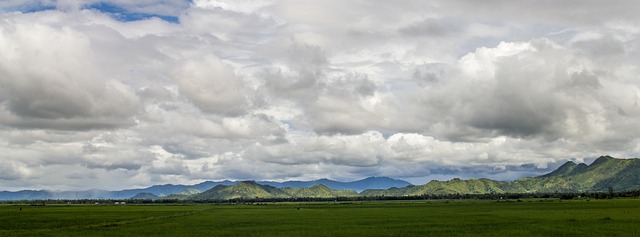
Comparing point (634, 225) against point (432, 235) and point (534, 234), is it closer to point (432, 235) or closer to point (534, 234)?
point (534, 234)

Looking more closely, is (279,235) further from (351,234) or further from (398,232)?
(398,232)

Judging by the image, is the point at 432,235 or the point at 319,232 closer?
the point at 432,235

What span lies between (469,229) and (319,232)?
53.5 ft

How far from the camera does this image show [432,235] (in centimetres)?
5462

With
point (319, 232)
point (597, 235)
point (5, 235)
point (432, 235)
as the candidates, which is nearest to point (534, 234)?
point (597, 235)

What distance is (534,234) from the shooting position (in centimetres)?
5466

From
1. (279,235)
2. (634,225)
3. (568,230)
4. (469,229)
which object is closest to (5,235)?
(279,235)

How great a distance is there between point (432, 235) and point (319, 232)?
12.4 m

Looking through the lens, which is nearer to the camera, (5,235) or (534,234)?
(534,234)

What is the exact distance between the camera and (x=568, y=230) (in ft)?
189

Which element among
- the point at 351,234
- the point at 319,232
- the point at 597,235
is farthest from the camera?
the point at 319,232

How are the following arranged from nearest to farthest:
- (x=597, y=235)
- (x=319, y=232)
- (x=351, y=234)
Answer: (x=597, y=235) → (x=351, y=234) → (x=319, y=232)

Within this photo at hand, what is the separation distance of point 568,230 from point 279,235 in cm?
2906

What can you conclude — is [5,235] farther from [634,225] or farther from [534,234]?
[634,225]
